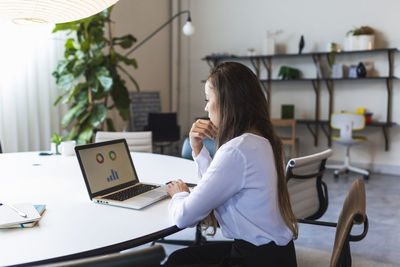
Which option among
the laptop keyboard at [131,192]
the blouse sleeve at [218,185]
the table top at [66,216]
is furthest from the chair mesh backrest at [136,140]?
the blouse sleeve at [218,185]

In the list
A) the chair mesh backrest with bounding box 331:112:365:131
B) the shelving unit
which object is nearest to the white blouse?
the chair mesh backrest with bounding box 331:112:365:131

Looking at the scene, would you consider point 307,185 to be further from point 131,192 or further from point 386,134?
point 386,134

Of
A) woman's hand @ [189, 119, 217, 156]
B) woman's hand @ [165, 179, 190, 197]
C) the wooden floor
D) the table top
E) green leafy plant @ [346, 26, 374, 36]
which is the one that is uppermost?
green leafy plant @ [346, 26, 374, 36]

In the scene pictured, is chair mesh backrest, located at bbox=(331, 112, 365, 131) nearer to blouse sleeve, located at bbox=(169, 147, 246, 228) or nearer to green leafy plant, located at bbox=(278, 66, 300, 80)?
green leafy plant, located at bbox=(278, 66, 300, 80)

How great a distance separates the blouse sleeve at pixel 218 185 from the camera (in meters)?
1.25

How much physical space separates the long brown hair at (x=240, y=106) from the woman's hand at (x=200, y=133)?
0.23m

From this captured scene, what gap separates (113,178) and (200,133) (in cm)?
44

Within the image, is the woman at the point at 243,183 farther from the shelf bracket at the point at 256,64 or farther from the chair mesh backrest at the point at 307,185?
the shelf bracket at the point at 256,64

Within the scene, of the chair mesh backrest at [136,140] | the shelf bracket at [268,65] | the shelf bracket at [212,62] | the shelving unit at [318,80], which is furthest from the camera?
the shelf bracket at [212,62]

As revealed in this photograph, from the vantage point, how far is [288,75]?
20.0ft

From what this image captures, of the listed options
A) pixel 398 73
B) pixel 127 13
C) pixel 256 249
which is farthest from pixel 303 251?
pixel 127 13

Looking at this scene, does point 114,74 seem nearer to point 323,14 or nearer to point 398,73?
point 323,14

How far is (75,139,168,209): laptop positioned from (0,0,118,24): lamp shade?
645 mm

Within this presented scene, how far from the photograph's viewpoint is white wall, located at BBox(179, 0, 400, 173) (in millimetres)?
5707
